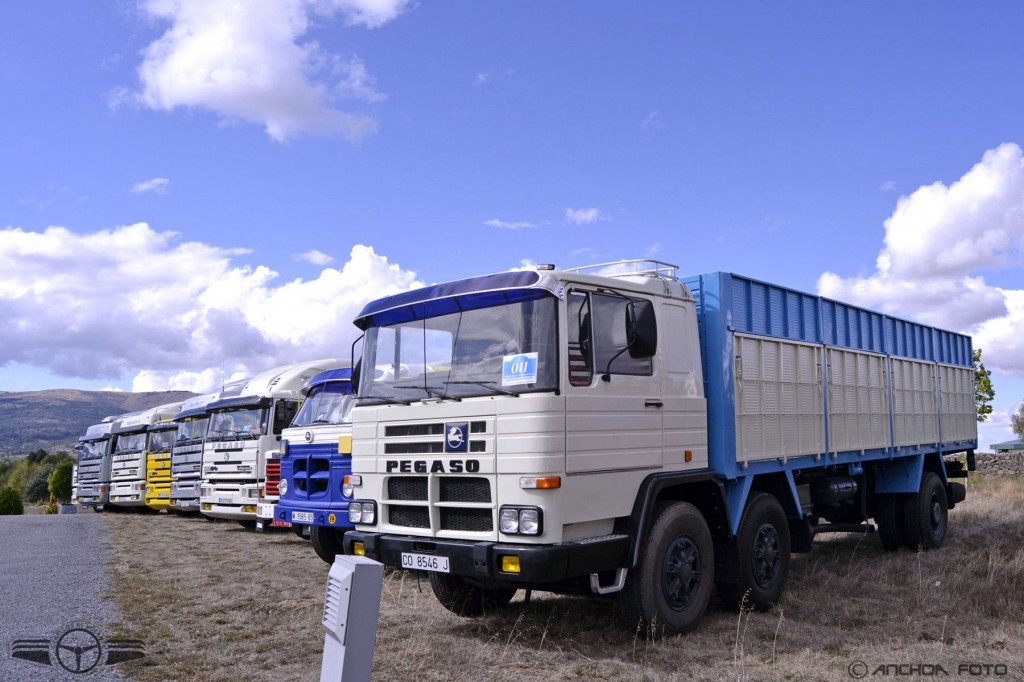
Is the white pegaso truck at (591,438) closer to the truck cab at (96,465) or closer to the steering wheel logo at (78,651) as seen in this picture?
the steering wheel logo at (78,651)

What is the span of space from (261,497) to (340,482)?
4657 mm

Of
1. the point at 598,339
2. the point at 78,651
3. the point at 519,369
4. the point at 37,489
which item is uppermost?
the point at 598,339

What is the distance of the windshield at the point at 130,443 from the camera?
78.5 feet

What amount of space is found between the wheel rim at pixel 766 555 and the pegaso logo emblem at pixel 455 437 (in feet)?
10.4

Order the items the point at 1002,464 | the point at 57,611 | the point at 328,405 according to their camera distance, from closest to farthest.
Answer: the point at 57,611 → the point at 328,405 → the point at 1002,464

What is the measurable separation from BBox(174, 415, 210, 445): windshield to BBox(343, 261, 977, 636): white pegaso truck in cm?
1196

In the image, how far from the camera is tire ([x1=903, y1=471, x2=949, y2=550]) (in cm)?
1168

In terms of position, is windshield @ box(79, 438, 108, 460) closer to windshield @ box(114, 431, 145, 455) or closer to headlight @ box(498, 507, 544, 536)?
windshield @ box(114, 431, 145, 455)

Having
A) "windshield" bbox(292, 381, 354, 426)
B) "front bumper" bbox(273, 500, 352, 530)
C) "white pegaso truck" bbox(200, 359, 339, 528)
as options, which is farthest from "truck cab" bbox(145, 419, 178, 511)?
"front bumper" bbox(273, 500, 352, 530)

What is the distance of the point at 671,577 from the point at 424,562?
6.51 feet

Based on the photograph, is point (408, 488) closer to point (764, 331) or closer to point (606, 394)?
point (606, 394)

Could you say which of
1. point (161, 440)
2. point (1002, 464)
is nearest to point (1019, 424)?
point (1002, 464)

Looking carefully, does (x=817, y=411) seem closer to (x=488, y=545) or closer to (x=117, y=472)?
(x=488, y=545)

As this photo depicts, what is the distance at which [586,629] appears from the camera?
712cm
